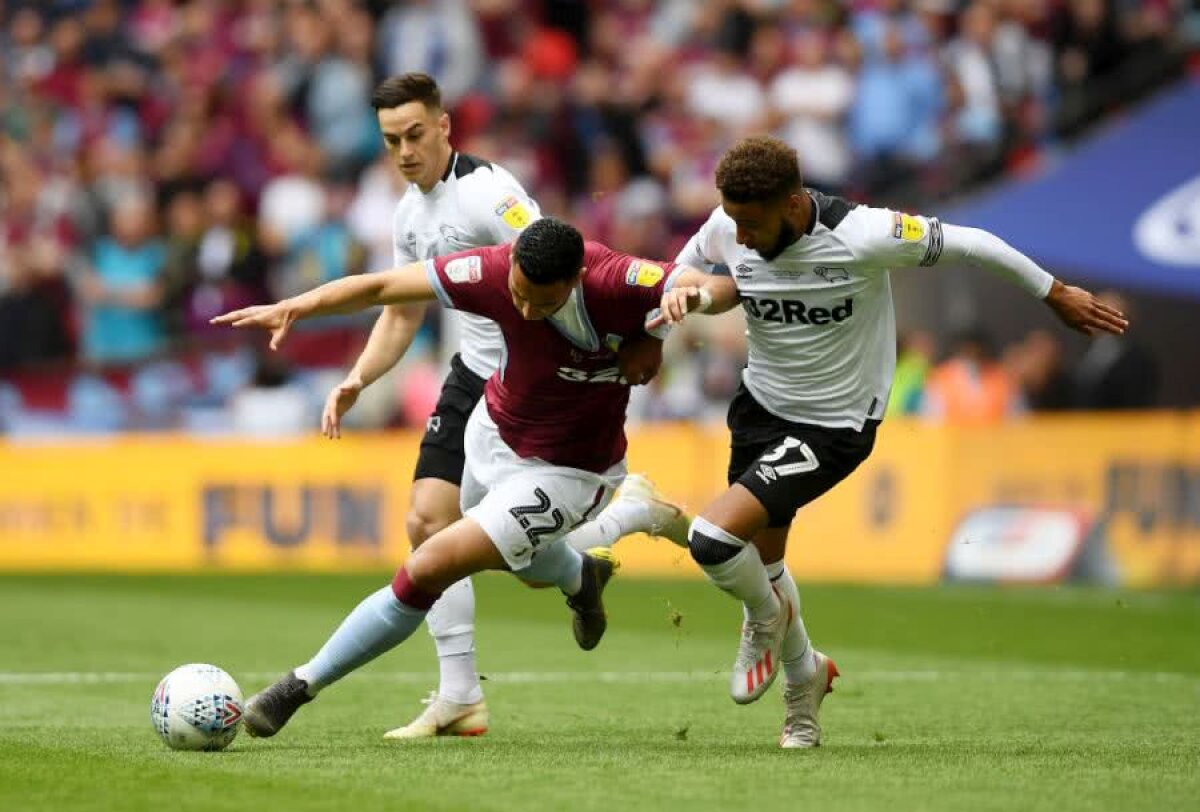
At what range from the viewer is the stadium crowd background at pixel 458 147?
19.1m

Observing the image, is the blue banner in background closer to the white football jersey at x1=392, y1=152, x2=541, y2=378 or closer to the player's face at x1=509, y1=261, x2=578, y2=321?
the white football jersey at x1=392, y1=152, x2=541, y2=378

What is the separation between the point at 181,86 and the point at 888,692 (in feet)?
48.6

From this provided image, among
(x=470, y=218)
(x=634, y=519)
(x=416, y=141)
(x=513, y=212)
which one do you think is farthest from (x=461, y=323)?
(x=634, y=519)

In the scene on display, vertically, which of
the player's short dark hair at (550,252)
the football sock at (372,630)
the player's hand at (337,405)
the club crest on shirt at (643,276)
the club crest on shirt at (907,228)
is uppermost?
the club crest on shirt at (907,228)

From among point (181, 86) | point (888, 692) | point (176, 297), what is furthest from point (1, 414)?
point (888, 692)

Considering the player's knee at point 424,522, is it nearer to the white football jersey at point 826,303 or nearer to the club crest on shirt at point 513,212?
the club crest on shirt at point 513,212

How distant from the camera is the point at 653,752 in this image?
8.00 meters

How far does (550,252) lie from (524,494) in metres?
1.02

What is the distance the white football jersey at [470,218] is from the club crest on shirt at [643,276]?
1.19m

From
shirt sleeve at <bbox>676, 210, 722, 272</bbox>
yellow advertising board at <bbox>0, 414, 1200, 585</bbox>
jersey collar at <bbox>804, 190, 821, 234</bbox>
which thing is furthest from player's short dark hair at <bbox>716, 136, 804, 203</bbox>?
yellow advertising board at <bbox>0, 414, 1200, 585</bbox>

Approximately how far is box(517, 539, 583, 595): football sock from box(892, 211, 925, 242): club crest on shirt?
1.86m

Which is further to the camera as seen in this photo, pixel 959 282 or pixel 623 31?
pixel 623 31

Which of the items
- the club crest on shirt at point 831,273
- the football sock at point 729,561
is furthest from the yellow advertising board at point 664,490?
the club crest on shirt at point 831,273

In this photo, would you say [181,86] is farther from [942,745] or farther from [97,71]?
[942,745]
